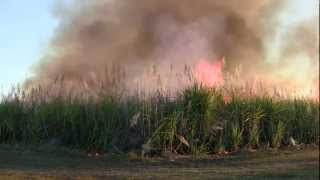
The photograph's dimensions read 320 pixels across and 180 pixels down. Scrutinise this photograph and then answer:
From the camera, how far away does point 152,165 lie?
11.2 meters

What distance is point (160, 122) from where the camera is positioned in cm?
1313

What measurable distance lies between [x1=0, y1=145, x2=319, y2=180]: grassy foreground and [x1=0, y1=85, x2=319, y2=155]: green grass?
26.2 inches

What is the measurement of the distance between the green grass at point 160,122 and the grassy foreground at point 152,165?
66 cm

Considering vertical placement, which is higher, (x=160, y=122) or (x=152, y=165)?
(x=160, y=122)

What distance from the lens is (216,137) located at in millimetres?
13367

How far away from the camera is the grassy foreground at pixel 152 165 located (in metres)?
9.44

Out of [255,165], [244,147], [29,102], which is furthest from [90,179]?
[29,102]

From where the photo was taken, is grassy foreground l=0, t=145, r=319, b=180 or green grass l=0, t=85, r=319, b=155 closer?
grassy foreground l=0, t=145, r=319, b=180

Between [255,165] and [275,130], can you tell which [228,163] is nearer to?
[255,165]

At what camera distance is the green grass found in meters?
13.1

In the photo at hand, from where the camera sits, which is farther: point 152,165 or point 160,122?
point 160,122

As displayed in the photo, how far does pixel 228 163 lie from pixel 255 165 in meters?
0.58

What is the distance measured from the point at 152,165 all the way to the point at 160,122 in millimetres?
1995

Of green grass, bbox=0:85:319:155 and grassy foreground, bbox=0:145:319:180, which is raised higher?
green grass, bbox=0:85:319:155
